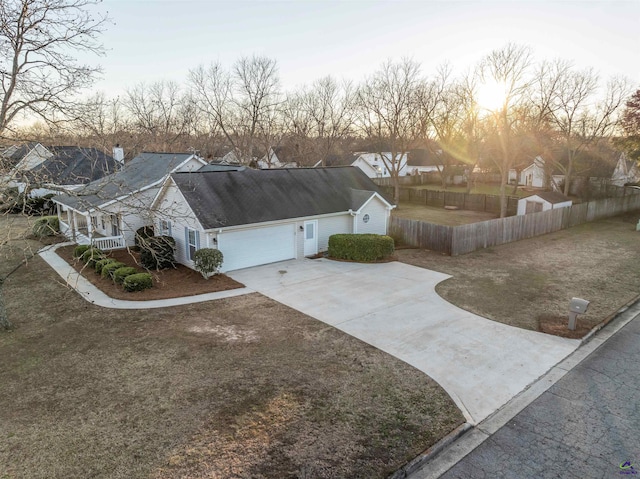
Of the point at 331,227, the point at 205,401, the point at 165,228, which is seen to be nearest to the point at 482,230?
the point at 331,227

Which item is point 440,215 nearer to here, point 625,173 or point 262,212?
point 262,212

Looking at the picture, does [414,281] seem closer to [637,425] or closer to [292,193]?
[292,193]

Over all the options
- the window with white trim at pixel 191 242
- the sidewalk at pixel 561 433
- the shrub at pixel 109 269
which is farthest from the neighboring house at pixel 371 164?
the sidewalk at pixel 561 433

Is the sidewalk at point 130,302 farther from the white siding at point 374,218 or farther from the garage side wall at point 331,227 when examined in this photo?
the white siding at point 374,218

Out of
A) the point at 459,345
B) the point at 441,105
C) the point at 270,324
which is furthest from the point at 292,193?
the point at 441,105

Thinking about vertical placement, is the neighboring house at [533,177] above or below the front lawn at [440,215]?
above
